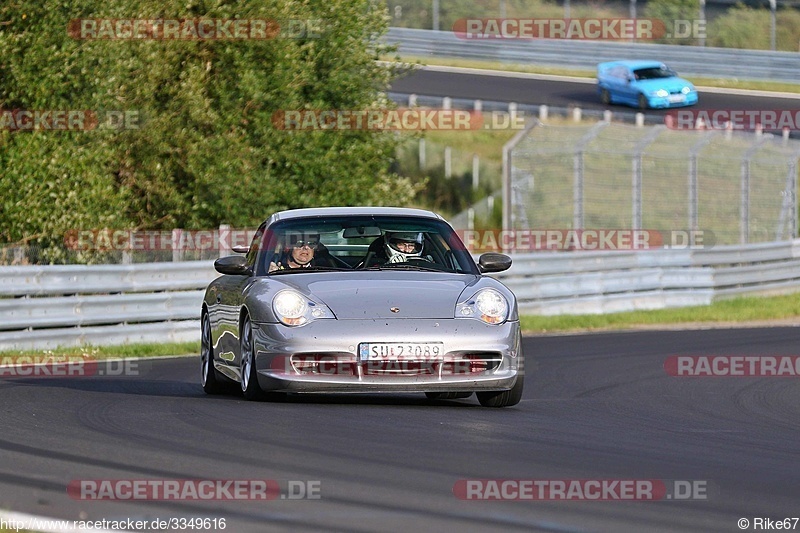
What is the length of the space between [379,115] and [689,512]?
70.3 ft

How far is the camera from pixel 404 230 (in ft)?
35.8

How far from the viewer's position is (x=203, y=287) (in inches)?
749

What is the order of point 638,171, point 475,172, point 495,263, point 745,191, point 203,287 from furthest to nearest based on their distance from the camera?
point 475,172
point 745,191
point 638,171
point 203,287
point 495,263

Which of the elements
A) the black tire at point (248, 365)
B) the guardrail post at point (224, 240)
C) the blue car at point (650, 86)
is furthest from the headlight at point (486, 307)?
the blue car at point (650, 86)

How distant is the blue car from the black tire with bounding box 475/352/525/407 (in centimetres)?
3408

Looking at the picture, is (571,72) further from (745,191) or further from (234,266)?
(234,266)

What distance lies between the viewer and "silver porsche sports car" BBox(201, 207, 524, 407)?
9484mm

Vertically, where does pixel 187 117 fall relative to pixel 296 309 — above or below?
below

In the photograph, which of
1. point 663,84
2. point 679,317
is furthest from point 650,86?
point 679,317

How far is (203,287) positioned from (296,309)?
31.3 feet

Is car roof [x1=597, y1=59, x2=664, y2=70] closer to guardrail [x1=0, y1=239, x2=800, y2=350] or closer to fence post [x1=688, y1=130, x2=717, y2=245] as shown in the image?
guardrail [x1=0, y1=239, x2=800, y2=350]

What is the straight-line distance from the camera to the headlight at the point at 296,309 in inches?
378

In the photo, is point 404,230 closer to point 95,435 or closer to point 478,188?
point 95,435

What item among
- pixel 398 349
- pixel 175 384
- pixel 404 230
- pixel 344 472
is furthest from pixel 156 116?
pixel 344 472
